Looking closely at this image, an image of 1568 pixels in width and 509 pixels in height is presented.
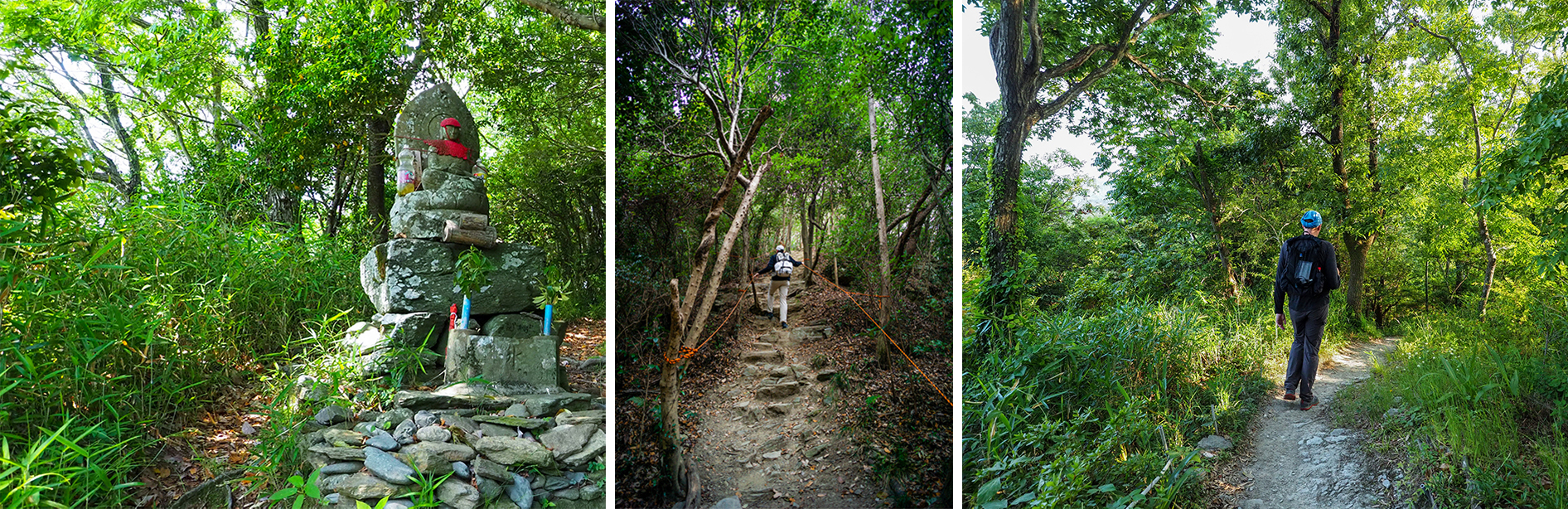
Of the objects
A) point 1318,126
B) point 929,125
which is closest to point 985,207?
point 929,125

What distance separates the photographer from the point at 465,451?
2709 millimetres

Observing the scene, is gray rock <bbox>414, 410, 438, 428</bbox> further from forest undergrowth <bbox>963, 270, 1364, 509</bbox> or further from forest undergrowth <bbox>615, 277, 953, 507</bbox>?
forest undergrowth <bbox>963, 270, 1364, 509</bbox>

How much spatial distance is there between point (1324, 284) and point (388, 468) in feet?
14.1

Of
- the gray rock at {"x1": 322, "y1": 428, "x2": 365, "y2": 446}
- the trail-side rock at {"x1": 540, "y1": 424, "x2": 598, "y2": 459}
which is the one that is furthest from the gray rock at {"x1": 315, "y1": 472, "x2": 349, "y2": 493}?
the trail-side rock at {"x1": 540, "y1": 424, "x2": 598, "y2": 459}

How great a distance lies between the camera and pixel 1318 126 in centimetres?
269

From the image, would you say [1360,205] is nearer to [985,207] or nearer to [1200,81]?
[1200,81]

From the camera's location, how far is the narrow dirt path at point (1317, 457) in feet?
7.84

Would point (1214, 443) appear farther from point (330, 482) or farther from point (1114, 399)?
point (330, 482)

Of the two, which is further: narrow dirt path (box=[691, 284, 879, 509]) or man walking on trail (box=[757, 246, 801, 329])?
man walking on trail (box=[757, 246, 801, 329])

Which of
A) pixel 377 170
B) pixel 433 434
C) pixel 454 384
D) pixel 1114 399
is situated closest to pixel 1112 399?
pixel 1114 399

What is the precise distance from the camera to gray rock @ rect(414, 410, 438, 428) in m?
2.93

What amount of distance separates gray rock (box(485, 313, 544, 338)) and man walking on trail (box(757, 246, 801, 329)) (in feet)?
7.17

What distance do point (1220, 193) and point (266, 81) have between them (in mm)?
6451

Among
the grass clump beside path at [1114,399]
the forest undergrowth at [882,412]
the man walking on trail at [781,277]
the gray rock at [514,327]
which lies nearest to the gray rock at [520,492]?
the forest undergrowth at [882,412]
